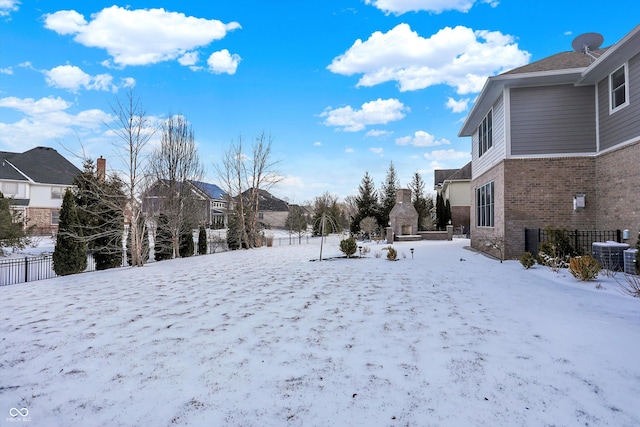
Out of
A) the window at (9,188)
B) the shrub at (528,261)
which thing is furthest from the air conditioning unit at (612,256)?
the window at (9,188)

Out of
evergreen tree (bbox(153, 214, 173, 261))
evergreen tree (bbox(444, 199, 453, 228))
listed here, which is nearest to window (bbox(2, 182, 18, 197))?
evergreen tree (bbox(153, 214, 173, 261))

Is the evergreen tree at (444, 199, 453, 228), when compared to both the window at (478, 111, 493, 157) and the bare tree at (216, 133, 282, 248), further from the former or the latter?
the bare tree at (216, 133, 282, 248)

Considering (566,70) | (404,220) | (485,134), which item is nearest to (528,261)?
(566,70)

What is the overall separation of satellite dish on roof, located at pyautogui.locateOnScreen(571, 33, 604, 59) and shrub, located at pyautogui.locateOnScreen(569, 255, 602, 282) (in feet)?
29.6

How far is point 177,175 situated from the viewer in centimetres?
1616

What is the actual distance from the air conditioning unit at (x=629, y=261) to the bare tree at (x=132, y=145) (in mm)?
14230

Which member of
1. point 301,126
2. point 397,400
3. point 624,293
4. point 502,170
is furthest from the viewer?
point 301,126

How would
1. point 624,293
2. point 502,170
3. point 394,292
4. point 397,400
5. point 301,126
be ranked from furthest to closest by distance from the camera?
point 301,126, point 502,170, point 394,292, point 624,293, point 397,400

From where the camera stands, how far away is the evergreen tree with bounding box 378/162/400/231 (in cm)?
2750

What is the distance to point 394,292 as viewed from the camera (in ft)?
21.1

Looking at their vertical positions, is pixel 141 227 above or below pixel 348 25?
below

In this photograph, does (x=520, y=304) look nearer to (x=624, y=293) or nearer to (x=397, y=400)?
(x=624, y=293)

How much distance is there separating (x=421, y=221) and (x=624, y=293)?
23484mm

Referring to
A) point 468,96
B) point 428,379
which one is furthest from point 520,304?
point 468,96
